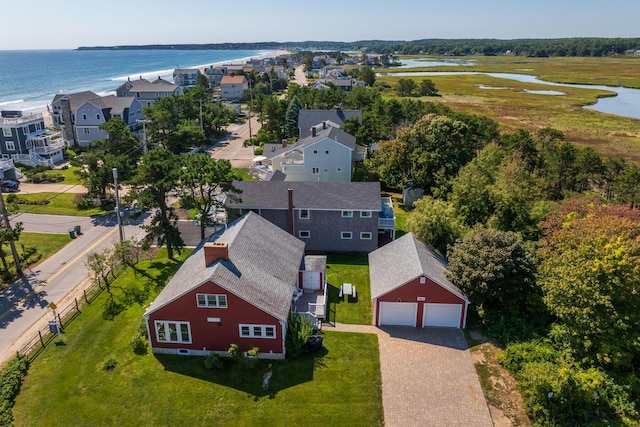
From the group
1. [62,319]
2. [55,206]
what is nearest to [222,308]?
[62,319]

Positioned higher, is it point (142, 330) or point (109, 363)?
point (142, 330)

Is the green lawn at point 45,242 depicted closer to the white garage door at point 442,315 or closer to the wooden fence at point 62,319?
the wooden fence at point 62,319

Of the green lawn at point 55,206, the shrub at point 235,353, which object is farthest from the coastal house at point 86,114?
the shrub at point 235,353

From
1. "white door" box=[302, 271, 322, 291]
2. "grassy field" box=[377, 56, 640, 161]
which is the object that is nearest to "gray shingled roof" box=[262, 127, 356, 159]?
"white door" box=[302, 271, 322, 291]

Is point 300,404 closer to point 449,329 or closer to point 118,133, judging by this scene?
point 449,329

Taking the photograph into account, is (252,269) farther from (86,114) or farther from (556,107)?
(556,107)

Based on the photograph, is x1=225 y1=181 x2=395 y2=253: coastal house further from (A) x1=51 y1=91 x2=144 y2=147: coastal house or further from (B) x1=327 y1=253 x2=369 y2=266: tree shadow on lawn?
(A) x1=51 y1=91 x2=144 y2=147: coastal house
